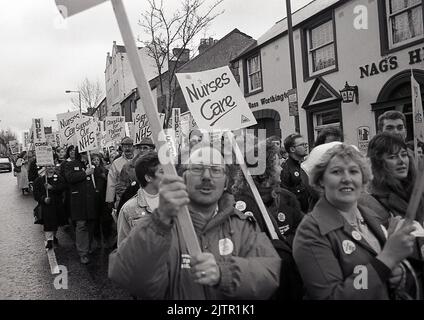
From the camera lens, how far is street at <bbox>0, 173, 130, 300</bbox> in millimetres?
4867

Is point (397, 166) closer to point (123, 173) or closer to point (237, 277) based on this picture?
point (237, 277)

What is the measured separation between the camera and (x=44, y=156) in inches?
313

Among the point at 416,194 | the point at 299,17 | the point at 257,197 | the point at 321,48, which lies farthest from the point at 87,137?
the point at 299,17

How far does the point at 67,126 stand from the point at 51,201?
255cm

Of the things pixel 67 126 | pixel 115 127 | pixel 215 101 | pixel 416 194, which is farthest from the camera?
pixel 115 127

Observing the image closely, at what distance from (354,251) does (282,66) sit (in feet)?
44.4

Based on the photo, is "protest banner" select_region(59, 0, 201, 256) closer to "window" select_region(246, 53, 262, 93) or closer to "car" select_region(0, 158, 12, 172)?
"window" select_region(246, 53, 262, 93)

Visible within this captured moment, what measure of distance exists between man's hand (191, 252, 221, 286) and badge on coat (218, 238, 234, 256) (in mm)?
246

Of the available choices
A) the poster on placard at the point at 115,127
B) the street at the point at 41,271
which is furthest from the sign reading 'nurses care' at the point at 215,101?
the poster on placard at the point at 115,127

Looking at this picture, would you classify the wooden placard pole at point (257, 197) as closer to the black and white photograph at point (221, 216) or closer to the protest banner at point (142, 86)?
the black and white photograph at point (221, 216)

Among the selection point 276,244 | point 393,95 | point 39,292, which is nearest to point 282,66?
point 393,95

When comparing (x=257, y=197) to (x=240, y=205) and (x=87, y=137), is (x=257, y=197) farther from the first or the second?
(x=87, y=137)

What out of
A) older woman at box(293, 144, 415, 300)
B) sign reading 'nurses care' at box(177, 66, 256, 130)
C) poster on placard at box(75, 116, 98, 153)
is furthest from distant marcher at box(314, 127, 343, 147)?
poster on placard at box(75, 116, 98, 153)
